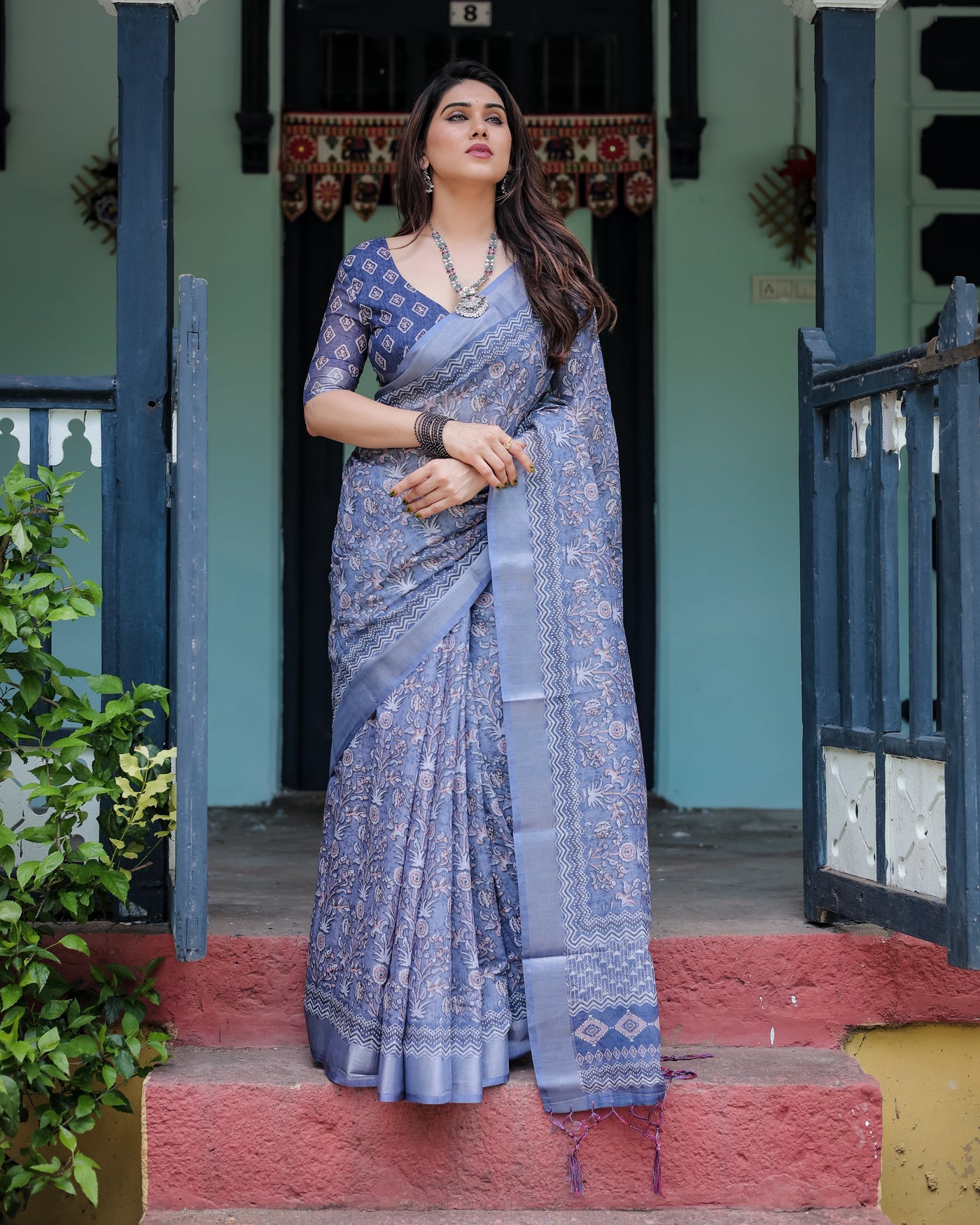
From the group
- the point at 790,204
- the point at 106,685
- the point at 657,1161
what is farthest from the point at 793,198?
the point at 657,1161

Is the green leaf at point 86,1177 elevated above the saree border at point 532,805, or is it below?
below

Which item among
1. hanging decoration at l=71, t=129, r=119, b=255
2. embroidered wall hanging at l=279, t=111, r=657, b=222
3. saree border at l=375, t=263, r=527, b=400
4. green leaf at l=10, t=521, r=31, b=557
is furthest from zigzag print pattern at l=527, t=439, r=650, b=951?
hanging decoration at l=71, t=129, r=119, b=255

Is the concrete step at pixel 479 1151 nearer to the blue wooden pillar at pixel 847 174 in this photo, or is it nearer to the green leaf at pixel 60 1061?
the green leaf at pixel 60 1061

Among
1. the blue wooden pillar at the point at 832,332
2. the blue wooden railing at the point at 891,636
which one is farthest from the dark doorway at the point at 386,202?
the blue wooden railing at the point at 891,636

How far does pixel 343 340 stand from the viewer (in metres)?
2.88

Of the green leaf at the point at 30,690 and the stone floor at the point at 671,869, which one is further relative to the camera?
the stone floor at the point at 671,869

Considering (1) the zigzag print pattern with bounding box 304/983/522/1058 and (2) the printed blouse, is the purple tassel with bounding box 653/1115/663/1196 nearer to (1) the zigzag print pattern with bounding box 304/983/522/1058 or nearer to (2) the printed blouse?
(1) the zigzag print pattern with bounding box 304/983/522/1058

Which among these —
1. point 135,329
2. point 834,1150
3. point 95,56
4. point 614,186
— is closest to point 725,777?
point 614,186

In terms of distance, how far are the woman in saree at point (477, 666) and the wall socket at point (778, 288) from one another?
2555mm

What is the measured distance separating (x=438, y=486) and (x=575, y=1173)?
1.33 metres

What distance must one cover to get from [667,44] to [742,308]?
1025 mm

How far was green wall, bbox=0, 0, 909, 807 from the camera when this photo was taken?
5.24 meters

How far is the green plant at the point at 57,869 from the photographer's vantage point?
254 centimetres

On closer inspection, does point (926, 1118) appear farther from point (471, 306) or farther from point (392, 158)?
point (392, 158)
